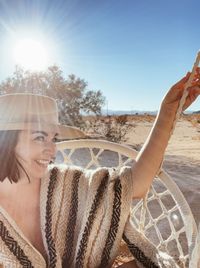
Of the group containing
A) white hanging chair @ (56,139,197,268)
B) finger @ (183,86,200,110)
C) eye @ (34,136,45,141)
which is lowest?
white hanging chair @ (56,139,197,268)

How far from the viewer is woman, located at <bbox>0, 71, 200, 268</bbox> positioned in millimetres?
1423

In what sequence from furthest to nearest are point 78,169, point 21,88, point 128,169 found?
point 21,88 < point 78,169 < point 128,169

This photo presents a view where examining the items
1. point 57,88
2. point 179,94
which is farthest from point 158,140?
point 57,88

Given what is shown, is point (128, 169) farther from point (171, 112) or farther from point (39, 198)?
point (39, 198)

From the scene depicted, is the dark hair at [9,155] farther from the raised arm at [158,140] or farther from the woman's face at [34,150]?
the raised arm at [158,140]

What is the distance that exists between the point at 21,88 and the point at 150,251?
8.93 m

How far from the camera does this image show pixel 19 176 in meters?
1.49

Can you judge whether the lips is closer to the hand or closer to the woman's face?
the woman's face

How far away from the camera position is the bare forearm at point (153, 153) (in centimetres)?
147

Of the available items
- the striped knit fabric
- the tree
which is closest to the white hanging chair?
the striped knit fabric

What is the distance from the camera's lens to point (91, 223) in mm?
1467

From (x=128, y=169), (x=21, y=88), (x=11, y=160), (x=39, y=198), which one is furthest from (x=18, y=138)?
(x=21, y=88)

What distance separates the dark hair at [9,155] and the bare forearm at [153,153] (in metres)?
0.45

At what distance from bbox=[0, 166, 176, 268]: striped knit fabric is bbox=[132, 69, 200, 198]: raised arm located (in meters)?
0.05
